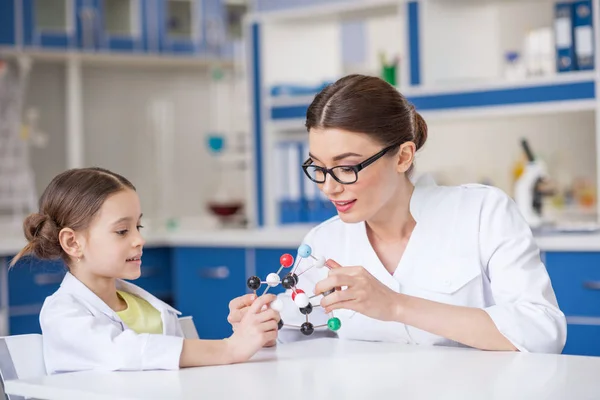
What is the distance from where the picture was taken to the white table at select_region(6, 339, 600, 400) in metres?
1.37

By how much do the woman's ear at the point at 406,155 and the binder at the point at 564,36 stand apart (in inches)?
67.4

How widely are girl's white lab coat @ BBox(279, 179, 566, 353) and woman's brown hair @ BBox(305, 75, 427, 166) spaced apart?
0.19 m

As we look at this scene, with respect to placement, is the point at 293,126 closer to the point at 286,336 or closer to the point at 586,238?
the point at 586,238

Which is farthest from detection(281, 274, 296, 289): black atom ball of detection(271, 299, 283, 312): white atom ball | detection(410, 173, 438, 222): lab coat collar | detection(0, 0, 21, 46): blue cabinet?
detection(0, 0, 21, 46): blue cabinet

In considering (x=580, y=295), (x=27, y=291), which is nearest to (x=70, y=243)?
(x=580, y=295)

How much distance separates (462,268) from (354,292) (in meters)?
0.38

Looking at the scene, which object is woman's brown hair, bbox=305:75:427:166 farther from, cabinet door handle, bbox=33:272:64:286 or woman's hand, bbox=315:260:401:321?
cabinet door handle, bbox=33:272:64:286

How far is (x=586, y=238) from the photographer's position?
2.98 m

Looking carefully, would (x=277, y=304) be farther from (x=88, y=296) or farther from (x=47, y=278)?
(x=47, y=278)

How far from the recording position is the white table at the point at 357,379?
137 cm

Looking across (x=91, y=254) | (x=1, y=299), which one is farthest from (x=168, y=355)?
(x=1, y=299)

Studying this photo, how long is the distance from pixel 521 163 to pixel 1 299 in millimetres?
2120

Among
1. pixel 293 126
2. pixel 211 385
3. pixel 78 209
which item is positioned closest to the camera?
pixel 211 385

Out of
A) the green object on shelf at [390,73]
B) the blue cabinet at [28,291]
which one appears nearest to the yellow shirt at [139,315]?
the blue cabinet at [28,291]
